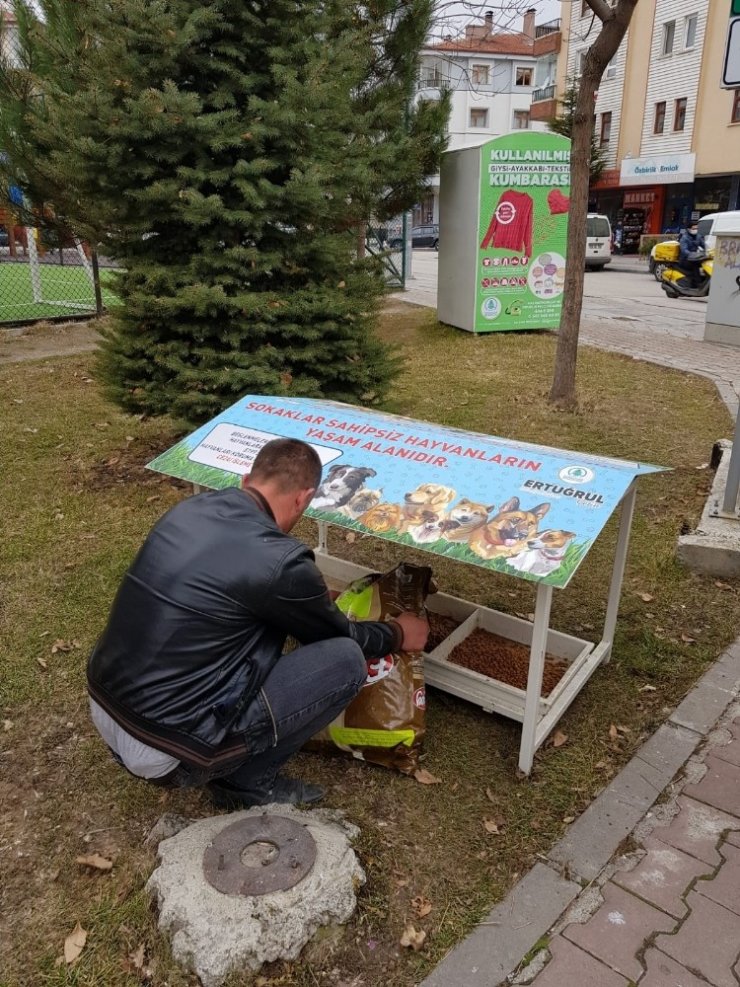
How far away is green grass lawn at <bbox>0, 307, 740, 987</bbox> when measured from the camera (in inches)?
88.0

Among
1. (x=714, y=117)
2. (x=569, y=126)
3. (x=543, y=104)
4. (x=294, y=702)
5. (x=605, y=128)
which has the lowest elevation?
(x=294, y=702)

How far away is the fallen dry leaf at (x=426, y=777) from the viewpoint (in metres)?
2.83

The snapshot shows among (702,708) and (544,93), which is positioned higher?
(544,93)

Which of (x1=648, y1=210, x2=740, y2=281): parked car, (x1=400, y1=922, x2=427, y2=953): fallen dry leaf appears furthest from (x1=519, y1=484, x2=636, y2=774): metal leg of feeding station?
(x1=648, y1=210, x2=740, y2=281): parked car

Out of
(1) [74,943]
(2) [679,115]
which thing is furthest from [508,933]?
(2) [679,115]

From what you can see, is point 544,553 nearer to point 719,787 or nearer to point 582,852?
point 582,852

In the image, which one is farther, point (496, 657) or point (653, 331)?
point (653, 331)

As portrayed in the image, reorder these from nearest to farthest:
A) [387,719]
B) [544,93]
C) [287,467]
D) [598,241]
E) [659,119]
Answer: [287,467] → [387,719] → [598,241] → [659,119] → [544,93]

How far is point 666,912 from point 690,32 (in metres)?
36.9

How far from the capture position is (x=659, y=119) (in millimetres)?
32625

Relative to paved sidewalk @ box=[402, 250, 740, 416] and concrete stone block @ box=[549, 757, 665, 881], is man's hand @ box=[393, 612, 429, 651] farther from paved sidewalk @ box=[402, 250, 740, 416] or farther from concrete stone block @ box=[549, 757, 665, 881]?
paved sidewalk @ box=[402, 250, 740, 416]

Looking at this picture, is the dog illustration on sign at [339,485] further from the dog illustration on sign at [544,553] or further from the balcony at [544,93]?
the balcony at [544,93]

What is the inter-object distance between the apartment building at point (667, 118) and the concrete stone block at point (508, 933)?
102ft

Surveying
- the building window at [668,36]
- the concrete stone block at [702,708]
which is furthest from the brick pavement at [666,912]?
the building window at [668,36]
